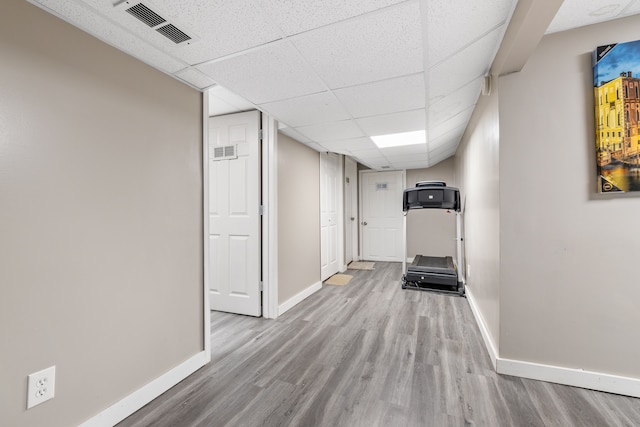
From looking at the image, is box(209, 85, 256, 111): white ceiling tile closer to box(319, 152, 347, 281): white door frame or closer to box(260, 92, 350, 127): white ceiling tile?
box(260, 92, 350, 127): white ceiling tile

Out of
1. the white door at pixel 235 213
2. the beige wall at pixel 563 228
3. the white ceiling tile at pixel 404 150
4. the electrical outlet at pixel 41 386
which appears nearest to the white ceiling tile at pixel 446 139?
the white ceiling tile at pixel 404 150

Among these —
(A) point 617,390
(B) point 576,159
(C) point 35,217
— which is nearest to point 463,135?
(B) point 576,159

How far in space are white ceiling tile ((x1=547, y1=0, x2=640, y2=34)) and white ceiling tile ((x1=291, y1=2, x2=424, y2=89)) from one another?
82 cm

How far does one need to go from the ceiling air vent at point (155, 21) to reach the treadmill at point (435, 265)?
12.2ft

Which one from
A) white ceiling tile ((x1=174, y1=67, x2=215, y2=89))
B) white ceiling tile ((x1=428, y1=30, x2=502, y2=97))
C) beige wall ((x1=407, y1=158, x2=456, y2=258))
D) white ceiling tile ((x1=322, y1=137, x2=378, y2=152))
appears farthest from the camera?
beige wall ((x1=407, y1=158, x2=456, y2=258))

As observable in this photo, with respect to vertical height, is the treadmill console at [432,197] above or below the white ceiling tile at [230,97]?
below

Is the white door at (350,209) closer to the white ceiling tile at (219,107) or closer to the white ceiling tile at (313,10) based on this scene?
the white ceiling tile at (219,107)

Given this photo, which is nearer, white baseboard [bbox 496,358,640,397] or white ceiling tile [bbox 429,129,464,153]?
white baseboard [bbox 496,358,640,397]

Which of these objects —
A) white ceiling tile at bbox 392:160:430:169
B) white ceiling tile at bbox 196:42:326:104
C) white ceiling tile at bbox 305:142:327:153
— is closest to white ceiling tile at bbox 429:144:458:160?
white ceiling tile at bbox 392:160:430:169

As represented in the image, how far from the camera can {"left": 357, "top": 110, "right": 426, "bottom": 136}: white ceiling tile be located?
8.88ft

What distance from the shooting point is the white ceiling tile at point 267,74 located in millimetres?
1653

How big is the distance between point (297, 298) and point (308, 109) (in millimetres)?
2303

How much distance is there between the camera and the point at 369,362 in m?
2.14

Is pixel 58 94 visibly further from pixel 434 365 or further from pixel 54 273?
pixel 434 365
